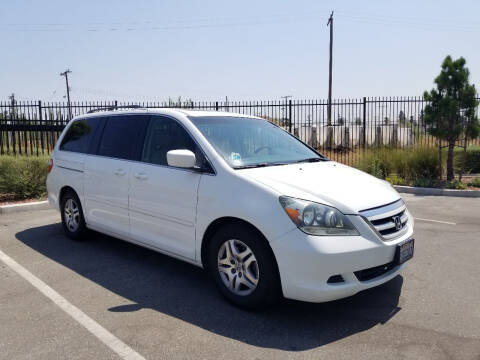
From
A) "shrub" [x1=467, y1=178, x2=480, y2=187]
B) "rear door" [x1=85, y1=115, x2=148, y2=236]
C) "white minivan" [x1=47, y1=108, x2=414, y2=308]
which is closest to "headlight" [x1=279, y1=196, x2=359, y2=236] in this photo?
"white minivan" [x1=47, y1=108, x2=414, y2=308]

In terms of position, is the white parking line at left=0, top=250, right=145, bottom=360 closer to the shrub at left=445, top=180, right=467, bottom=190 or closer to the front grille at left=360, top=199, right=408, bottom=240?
the front grille at left=360, top=199, right=408, bottom=240

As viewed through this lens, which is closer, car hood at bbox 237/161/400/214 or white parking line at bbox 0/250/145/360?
white parking line at bbox 0/250/145/360

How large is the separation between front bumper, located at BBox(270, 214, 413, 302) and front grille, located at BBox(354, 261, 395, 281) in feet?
0.13

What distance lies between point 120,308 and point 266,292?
1.29 m

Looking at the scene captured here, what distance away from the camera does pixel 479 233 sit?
21.2ft

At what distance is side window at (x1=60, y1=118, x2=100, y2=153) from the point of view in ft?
19.0

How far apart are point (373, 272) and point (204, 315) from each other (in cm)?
143

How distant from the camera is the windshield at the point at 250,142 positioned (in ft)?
13.9

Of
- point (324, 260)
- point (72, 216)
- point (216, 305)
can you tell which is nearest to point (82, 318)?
point (216, 305)

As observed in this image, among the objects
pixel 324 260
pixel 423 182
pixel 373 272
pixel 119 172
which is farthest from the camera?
pixel 423 182

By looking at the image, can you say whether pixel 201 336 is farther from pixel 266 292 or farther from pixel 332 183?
pixel 332 183

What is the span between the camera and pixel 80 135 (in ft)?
19.7

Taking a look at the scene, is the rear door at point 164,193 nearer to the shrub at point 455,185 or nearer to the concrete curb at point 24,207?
the concrete curb at point 24,207

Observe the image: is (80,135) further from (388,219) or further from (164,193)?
(388,219)
